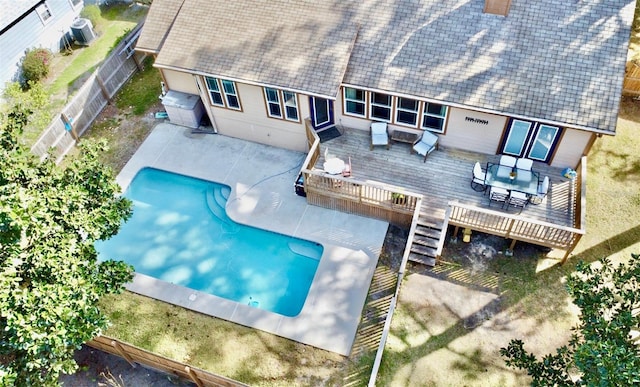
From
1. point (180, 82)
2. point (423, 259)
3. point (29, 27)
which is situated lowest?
point (423, 259)

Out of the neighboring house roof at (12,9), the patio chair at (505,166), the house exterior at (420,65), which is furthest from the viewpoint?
the neighboring house roof at (12,9)

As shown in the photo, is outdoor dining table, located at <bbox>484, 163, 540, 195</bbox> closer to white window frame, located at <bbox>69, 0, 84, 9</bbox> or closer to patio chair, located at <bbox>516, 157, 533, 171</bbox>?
patio chair, located at <bbox>516, 157, 533, 171</bbox>

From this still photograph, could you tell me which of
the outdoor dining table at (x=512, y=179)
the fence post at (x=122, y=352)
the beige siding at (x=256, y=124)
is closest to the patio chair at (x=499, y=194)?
the outdoor dining table at (x=512, y=179)

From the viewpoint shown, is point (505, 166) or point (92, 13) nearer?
point (505, 166)

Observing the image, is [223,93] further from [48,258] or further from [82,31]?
[82,31]

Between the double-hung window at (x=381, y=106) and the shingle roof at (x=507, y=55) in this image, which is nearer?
the shingle roof at (x=507, y=55)

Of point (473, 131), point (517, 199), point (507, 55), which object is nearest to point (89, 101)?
point (473, 131)

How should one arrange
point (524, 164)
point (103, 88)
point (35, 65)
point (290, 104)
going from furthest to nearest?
point (35, 65)
point (103, 88)
point (290, 104)
point (524, 164)

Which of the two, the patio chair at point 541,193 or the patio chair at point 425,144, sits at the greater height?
the patio chair at point 425,144

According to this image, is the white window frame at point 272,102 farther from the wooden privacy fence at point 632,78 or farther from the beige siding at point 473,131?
the wooden privacy fence at point 632,78
